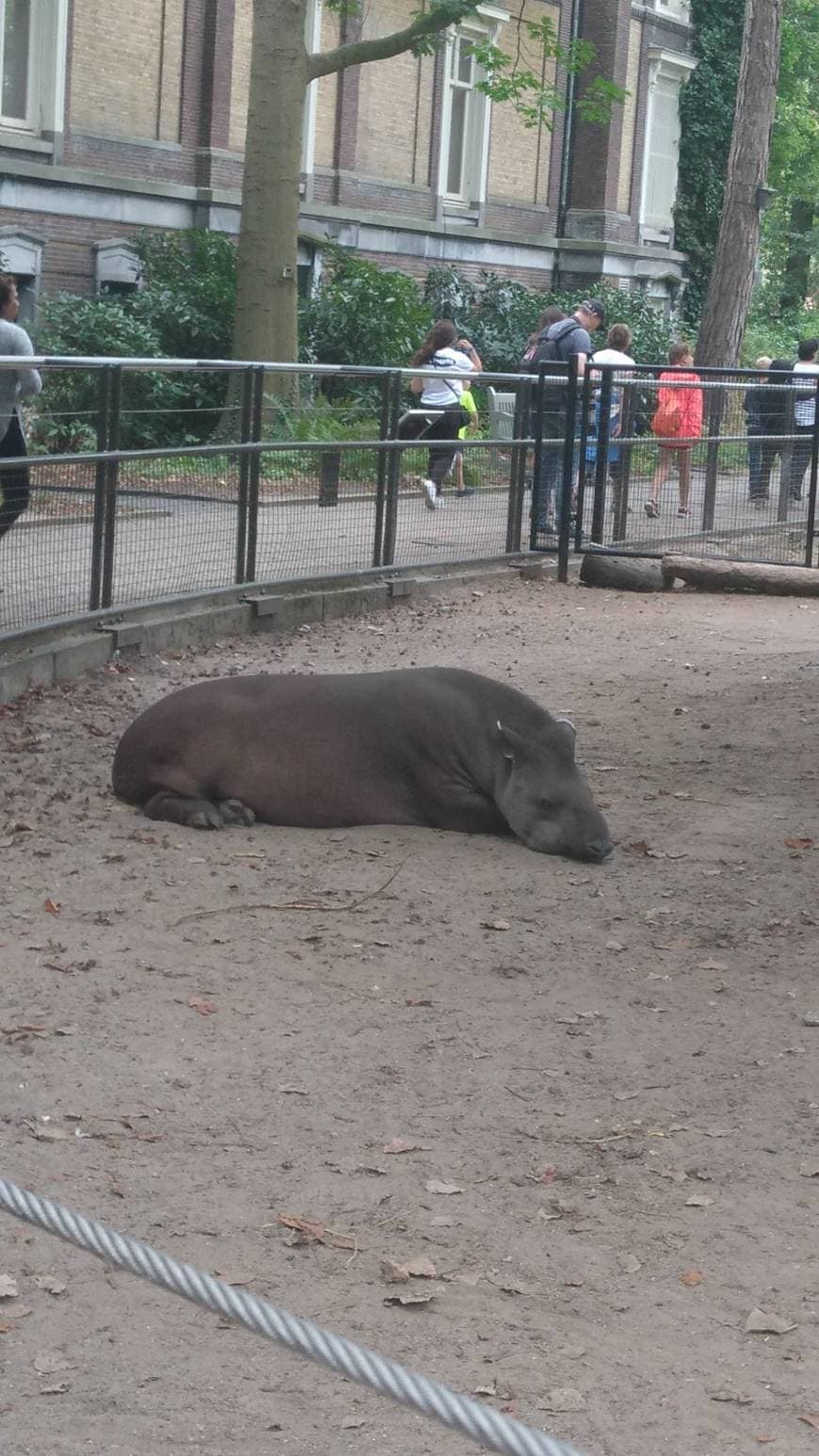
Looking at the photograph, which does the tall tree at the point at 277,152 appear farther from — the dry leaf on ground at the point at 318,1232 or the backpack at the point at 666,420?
the dry leaf on ground at the point at 318,1232

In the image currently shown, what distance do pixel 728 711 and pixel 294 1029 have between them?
5.01 meters

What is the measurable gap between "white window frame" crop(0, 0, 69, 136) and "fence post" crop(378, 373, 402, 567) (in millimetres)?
11529

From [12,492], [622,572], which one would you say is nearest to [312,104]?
[622,572]

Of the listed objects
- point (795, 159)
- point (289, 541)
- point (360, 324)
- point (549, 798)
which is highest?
point (795, 159)

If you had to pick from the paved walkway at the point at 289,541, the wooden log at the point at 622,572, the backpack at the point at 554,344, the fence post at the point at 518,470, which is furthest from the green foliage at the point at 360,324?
the wooden log at the point at 622,572

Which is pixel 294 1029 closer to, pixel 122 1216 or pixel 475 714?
pixel 122 1216

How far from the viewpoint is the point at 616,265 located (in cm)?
3478

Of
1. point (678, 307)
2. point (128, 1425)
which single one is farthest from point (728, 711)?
point (678, 307)

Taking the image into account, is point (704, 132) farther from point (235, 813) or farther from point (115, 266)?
point (235, 813)

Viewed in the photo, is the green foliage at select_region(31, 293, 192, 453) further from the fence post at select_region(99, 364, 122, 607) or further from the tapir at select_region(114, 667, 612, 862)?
the tapir at select_region(114, 667, 612, 862)

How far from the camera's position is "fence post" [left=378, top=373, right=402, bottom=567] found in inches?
514

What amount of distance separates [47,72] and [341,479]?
41.0ft

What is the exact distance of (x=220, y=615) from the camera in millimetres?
11375

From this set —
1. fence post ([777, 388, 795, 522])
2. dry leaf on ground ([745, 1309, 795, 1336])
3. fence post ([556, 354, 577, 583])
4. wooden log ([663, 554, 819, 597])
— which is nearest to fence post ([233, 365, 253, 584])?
fence post ([556, 354, 577, 583])
